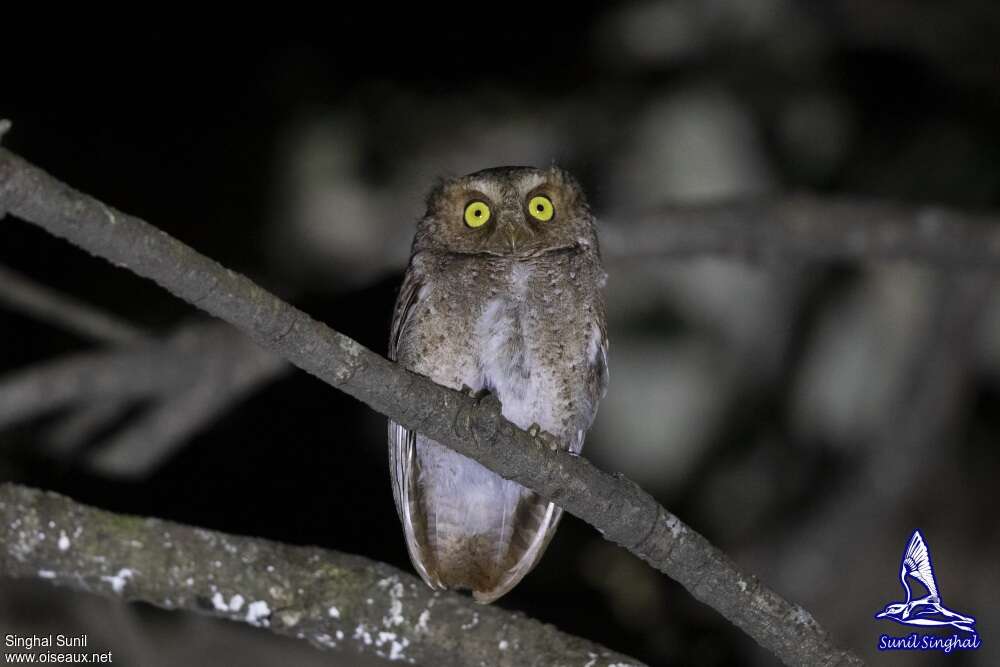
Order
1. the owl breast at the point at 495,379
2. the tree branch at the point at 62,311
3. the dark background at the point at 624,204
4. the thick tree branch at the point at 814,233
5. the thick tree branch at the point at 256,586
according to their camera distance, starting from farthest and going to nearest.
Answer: the dark background at the point at 624,204 < the thick tree branch at the point at 814,233 < the tree branch at the point at 62,311 < the owl breast at the point at 495,379 < the thick tree branch at the point at 256,586

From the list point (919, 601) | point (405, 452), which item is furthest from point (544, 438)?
point (919, 601)

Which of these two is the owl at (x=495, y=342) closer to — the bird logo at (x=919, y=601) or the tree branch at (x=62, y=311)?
the bird logo at (x=919, y=601)

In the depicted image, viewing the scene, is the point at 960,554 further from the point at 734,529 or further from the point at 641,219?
the point at 641,219

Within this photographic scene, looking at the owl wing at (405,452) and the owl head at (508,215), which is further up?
the owl head at (508,215)

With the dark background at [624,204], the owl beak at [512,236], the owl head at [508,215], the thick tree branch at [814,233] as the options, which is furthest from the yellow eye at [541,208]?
the dark background at [624,204]

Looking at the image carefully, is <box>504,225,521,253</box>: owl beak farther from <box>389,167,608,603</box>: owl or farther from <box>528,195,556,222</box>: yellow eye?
<box>528,195,556,222</box>: yellow eye

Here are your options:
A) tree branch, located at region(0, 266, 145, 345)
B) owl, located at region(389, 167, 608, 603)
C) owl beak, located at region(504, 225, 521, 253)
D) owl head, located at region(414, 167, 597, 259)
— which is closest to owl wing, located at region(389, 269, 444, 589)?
owl, located at region(389, 167, 608, 603)

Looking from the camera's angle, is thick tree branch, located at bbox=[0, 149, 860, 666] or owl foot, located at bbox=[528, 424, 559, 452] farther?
owl foot, located at bbox=[528, 424, 559, 452]
